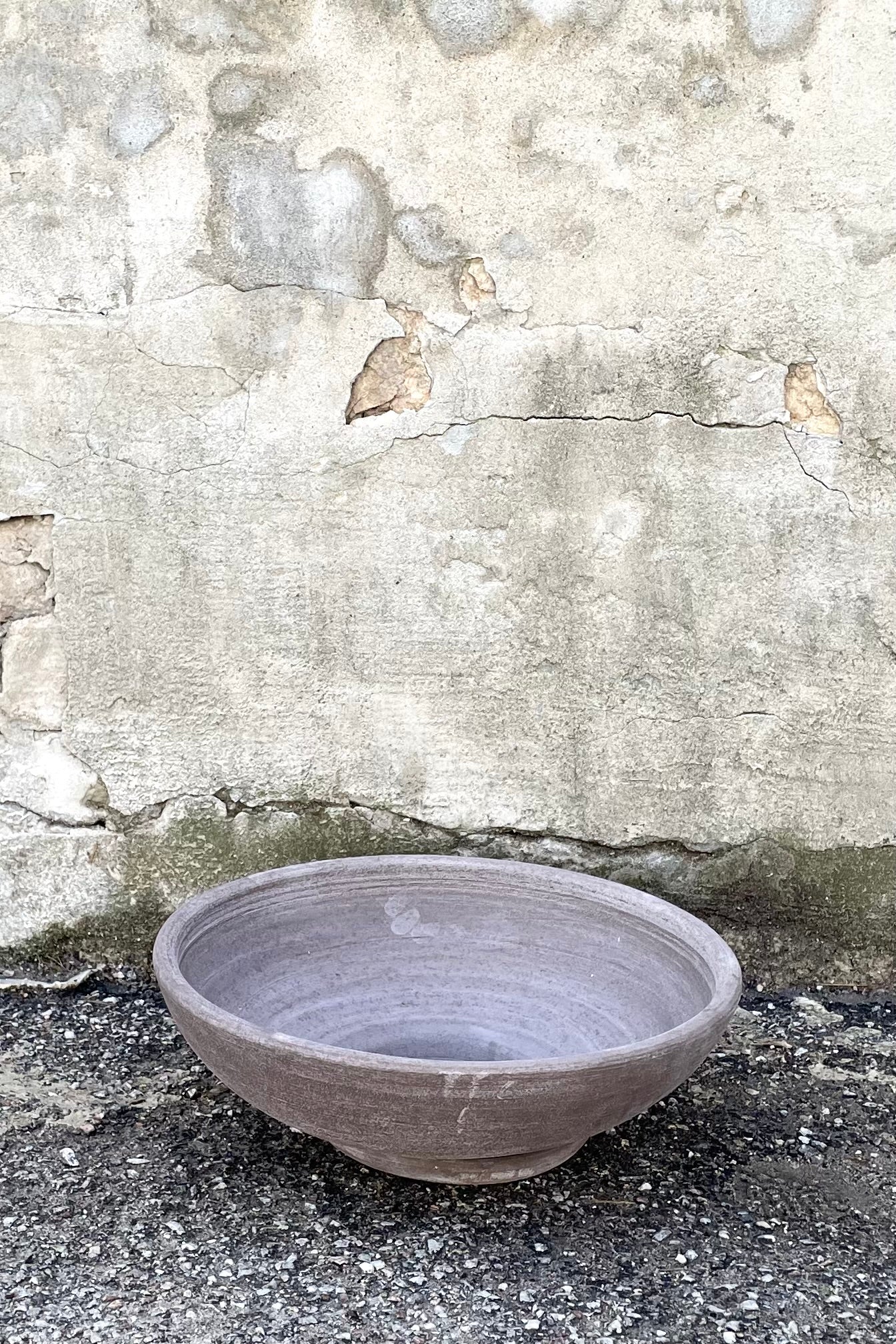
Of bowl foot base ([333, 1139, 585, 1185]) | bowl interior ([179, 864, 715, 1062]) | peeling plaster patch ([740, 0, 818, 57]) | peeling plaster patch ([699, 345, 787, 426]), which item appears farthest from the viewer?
peeling plaster patch ([699, 345, 787, 426])

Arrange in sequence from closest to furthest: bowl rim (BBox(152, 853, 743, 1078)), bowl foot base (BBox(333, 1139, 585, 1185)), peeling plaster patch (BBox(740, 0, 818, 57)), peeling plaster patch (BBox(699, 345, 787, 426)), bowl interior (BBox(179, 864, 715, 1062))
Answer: bowl rim (BBox(152, 853, 743, 1078)), bowl foot base (BBox(333, 1139, 585, 1185)), bowl interior (BBox(179, 864, 715, 1062)), peeling plaster patch (BBox(740, 0, 818, 57)), peeling plaster patch (BBox(699, 345, 787, 426))

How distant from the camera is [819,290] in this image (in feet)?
→ 7.95

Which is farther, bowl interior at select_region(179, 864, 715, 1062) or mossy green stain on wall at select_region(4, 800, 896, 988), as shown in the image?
A: mossy green stain on wall at select_region(4, 800, 896, 988)

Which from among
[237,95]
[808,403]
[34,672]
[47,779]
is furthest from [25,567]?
[808,403]

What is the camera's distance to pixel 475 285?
2.45m

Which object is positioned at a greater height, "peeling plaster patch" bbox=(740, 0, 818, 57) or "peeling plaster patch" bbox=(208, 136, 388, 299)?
"peeling plaster patch" bbox=(740, 0, 818, 57)

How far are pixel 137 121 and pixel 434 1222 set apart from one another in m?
1.99

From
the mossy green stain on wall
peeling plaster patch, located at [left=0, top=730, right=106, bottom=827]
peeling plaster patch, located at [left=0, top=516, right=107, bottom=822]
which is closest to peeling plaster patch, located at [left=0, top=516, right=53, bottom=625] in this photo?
peeling plaster patch, located at [left=0, top=516, right=107, bottom=822]

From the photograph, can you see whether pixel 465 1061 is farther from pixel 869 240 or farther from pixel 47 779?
pixel 869 240

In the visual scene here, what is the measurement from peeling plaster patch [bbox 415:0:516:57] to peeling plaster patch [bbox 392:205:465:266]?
30cm

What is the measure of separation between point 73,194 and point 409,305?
668 mm

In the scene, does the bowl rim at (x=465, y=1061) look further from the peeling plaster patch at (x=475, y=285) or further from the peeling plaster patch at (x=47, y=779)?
the peeling plaster patch at (x=475, y=285)

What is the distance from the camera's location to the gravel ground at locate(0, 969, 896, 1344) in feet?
5.47

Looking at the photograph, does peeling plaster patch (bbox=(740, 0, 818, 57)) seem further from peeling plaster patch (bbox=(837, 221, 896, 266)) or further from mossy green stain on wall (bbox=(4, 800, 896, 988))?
mossy green stain on wall (bbox=(4, 800, 896, 988))
